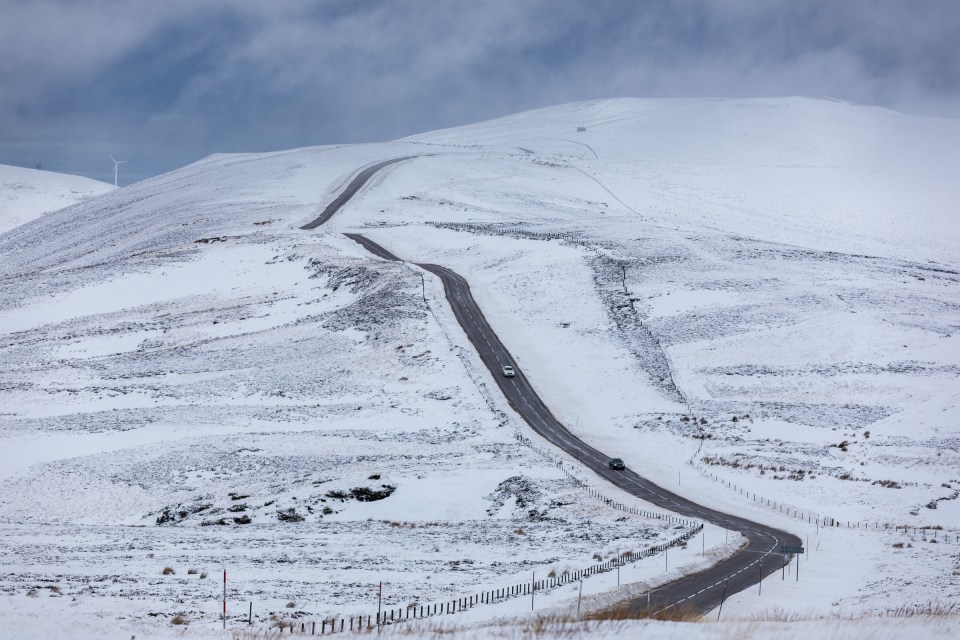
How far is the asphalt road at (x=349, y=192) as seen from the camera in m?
112

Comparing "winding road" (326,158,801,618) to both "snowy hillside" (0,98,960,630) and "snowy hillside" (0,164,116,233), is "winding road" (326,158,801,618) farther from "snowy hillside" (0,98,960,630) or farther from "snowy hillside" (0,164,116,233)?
"snowy hillside" (0,164,116,233)

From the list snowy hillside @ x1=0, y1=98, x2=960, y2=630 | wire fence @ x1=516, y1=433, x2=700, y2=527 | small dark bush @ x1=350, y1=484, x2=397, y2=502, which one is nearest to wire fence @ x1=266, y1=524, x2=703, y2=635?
snowy hillside @ x1=0, y1=98, x2=960, y2=630

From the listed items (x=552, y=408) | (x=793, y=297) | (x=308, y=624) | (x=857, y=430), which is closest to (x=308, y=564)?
(x=308, y=624)

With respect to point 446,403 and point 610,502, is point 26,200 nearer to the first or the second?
point 446,403

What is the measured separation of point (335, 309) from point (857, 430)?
39102mm

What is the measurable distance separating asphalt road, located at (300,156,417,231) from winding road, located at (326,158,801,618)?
33.9 metres

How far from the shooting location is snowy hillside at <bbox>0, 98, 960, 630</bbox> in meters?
28.1

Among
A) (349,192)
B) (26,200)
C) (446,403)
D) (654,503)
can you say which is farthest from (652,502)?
(26,200)

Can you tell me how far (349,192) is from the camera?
13212 cm

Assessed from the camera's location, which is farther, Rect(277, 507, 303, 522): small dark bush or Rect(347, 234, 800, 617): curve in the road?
Rect(277, 507, 303, 522): small dark bush

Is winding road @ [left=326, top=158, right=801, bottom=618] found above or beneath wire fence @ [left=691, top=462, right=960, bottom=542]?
above

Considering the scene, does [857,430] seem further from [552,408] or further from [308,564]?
[308,564]

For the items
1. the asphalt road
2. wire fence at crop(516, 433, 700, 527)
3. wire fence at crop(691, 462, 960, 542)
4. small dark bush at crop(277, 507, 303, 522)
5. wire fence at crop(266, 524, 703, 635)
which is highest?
the asphalt road

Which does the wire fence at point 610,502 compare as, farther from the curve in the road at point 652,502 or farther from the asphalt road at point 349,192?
the asphalt road at point 349,192
